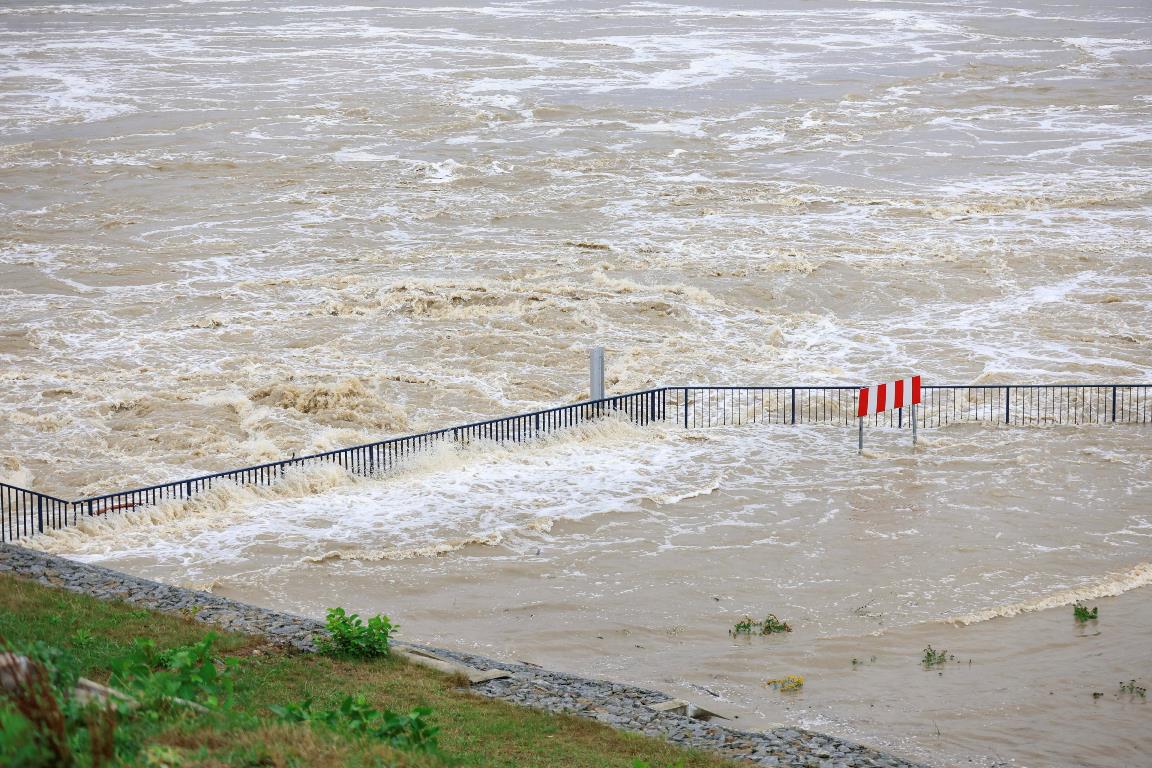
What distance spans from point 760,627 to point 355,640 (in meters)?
6.12

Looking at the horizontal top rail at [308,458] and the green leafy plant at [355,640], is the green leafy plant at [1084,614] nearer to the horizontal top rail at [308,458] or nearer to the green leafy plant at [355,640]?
the green leafy plant at [355,640]

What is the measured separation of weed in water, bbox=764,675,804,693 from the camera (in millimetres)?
15297

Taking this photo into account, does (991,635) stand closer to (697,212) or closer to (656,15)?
(697,212)


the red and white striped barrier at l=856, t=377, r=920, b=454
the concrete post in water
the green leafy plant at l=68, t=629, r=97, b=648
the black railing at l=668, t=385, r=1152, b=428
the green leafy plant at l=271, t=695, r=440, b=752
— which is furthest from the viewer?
the black railing at l=668, t=385, r=1152, b=428

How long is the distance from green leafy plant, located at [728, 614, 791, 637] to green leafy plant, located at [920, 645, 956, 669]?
6.27 ft

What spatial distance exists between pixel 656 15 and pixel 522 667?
101m

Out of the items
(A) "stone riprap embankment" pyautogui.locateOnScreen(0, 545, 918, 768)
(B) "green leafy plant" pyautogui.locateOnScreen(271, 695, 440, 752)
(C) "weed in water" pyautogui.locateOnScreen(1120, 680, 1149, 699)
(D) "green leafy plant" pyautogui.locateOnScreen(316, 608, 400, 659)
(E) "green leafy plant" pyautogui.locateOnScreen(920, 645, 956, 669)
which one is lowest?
(E) "green leafy plant" pyautogui.locateOnScreen(920, 645, 956, 669)

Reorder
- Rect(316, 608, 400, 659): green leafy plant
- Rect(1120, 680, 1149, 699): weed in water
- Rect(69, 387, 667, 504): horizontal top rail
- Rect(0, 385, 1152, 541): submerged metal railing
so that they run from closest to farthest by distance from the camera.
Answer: Rect(316, 608, 400, 659): green leafy plant < Rect(1120, 680, 1149, 699): weed in water < Rect(69, 387, 667, 504): horizontal top rail < Rect(0, 385, 1152, 541): submerged metal railing

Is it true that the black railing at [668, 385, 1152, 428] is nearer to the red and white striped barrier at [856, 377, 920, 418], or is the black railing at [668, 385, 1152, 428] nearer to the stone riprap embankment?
the red and white striped barrier at [856, 377, 920, 418]

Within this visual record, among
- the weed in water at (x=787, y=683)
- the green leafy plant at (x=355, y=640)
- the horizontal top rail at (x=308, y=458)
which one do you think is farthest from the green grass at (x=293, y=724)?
the horizontal top rail at (x=308, y=458)

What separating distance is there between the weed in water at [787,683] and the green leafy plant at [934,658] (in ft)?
5.58

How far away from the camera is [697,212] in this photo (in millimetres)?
49094

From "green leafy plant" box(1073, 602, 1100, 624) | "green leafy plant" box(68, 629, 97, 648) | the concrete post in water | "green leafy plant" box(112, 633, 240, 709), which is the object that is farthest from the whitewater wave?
the concrete post in water

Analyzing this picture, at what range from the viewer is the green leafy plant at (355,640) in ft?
45.5
